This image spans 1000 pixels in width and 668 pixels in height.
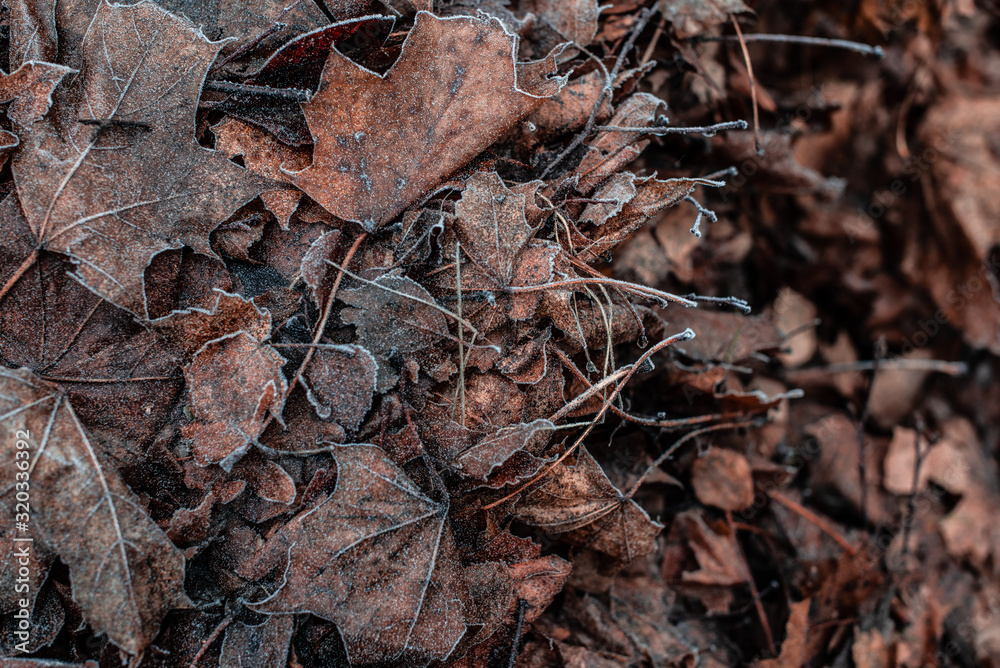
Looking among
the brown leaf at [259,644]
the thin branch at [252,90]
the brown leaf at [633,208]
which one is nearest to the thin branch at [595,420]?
the brown leaf at [633,208]

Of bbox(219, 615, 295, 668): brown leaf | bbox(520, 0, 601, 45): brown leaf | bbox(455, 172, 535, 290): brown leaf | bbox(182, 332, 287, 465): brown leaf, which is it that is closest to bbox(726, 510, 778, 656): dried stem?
bbox(455, 172, 535, 290): brown leaf

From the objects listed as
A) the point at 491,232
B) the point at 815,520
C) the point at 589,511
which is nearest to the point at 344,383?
the point at 491,232

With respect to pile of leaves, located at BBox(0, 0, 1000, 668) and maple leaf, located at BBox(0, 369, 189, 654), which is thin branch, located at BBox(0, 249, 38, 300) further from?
maple leaf, located at BBox(0, 369, 189, 654)

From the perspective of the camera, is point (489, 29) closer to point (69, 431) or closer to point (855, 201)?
point (69, 431)

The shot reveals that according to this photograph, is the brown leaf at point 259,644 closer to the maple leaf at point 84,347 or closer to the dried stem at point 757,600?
the maple leaf at point 84,347

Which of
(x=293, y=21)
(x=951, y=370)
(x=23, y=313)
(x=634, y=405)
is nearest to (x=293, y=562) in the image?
(x=23, y=313)

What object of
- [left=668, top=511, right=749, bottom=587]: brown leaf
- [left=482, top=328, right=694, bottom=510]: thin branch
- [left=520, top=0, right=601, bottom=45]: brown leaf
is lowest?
[left=668, top=511, right=749, bottom=587]: brown leaf
